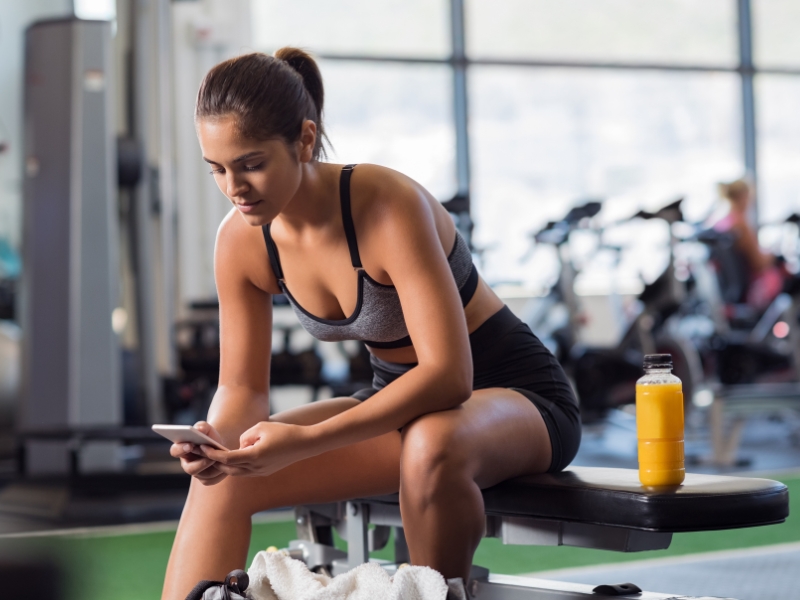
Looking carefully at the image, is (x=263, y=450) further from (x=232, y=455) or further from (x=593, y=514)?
Answer: (x=593, y=514)

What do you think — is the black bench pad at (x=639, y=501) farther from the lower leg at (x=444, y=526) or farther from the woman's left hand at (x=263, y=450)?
the woman's left hand at (x=263, y=450)

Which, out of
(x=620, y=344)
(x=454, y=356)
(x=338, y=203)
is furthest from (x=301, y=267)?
(x=620, y=344)

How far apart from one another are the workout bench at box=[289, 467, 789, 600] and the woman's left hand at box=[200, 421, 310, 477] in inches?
13.0

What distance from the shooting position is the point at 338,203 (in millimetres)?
1479

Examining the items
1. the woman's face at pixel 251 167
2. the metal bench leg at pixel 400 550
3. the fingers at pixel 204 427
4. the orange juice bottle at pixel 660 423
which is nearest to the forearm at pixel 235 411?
the fingers at pixel 204 427

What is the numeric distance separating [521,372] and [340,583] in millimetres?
514

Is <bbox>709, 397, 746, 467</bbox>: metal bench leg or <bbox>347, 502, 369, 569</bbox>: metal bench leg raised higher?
<bbox>347, 502, 369, 569</bbox>: metal bench leg

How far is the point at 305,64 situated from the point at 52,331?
2.74m

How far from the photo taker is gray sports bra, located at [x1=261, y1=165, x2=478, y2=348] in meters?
1.46

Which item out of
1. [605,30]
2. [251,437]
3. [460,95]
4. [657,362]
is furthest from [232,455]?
[605,30]

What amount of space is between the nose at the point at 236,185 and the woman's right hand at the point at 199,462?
312 millimetres

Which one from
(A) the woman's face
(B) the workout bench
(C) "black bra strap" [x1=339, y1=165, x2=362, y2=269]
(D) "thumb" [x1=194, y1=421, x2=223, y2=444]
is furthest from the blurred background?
(B) the workout bench

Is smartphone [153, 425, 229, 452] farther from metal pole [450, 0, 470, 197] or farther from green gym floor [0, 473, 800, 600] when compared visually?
metal pole [450, 0, 470, 197]

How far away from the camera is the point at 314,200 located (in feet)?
4.84
